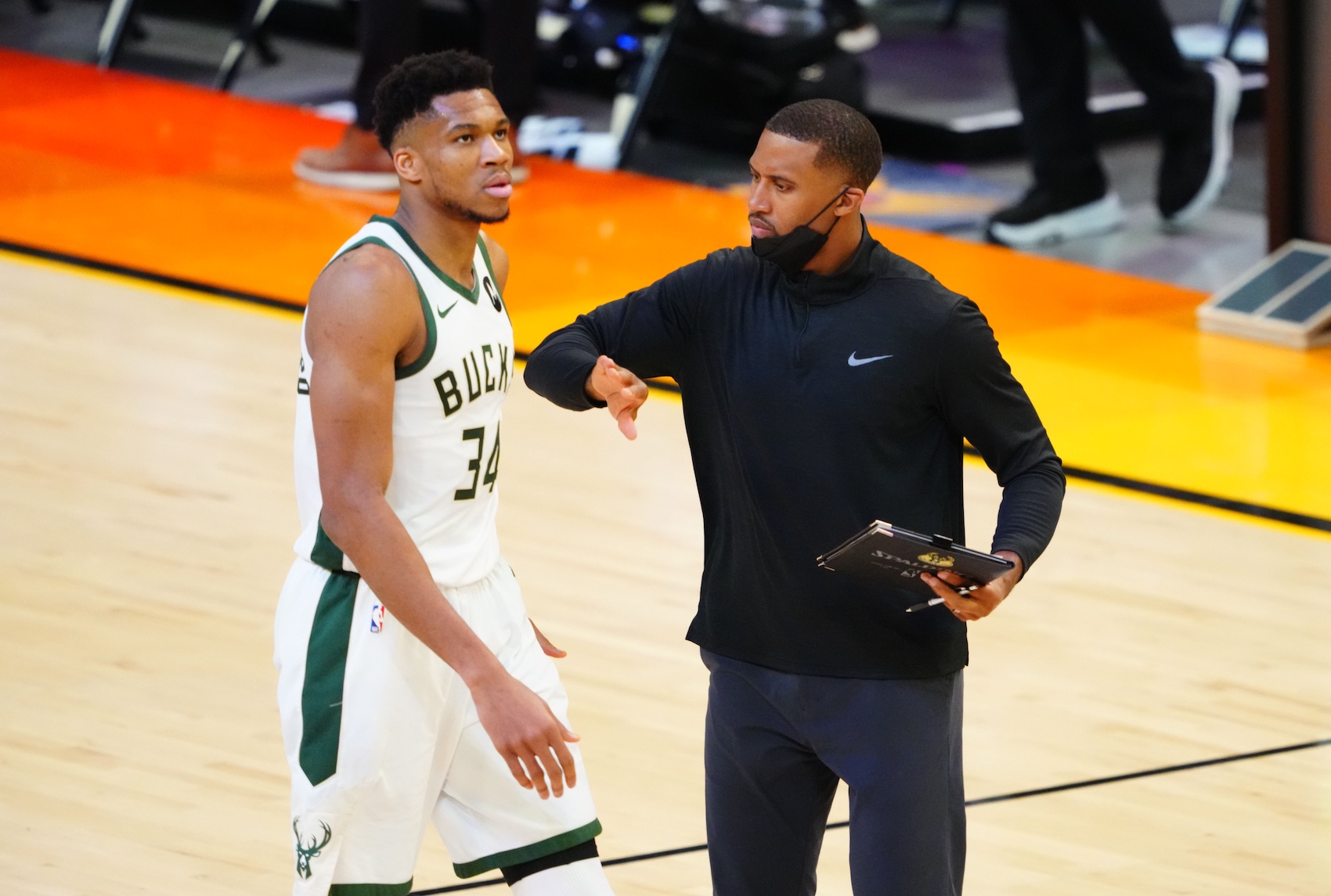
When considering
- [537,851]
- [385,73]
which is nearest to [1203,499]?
[537,851]

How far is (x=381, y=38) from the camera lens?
8070mm

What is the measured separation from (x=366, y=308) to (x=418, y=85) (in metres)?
0.36

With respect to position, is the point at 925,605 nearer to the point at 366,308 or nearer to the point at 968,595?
the point at 968,595

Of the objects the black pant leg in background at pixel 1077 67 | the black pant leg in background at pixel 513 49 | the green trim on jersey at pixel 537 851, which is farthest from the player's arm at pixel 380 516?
the black pant leg in background at pixel 1077 67

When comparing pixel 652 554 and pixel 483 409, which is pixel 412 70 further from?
pixel 652 554

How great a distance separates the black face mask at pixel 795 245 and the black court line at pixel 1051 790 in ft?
4.59

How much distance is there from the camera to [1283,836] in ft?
13.3

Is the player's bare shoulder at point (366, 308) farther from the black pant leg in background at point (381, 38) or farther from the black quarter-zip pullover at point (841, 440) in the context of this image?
the black pant leg in background at point (381, 38)

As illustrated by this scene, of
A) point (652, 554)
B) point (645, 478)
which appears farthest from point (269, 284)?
point (652, 554)

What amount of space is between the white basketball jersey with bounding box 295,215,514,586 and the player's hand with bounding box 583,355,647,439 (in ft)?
0.58

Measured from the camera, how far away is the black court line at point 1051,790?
3.74 m

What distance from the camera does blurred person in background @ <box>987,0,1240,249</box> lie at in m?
8.11

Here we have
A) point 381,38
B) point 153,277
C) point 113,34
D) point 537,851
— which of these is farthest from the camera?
point 113,34

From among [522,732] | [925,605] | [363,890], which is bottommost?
[363,890]
